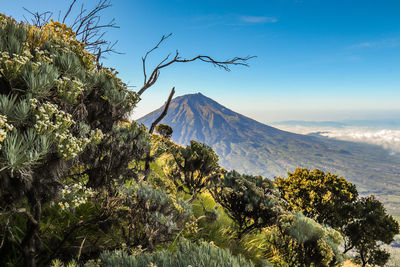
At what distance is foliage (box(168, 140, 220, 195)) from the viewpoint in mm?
6039

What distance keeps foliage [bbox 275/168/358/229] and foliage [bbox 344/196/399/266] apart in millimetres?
589

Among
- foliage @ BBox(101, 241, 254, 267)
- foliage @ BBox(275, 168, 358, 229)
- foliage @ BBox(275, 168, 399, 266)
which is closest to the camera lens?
foliage @ BBox(101, 241, 254, 267)

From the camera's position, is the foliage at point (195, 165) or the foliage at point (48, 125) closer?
the foliage at point (48, 125)

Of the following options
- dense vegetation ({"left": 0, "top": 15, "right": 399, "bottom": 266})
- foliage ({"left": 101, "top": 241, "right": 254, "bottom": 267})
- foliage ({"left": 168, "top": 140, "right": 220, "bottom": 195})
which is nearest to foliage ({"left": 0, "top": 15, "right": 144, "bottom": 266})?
dense vegetation ({"left": 0, "top": 15, "right": 399, "bottom": 266})

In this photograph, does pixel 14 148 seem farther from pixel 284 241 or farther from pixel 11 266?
pixel 284 241

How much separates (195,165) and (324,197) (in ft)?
36.6

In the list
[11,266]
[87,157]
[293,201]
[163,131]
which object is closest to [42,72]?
[87,157]

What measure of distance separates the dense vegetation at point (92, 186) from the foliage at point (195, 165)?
3 centimetres

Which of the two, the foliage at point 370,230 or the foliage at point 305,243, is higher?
the foliage at point 305,243

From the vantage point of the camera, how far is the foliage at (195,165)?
6.04m

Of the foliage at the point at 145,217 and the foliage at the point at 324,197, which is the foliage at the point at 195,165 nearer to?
the foliage at the point at 145,217

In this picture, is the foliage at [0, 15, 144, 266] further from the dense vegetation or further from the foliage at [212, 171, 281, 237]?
the foliage at [212, 171, 281, 237]

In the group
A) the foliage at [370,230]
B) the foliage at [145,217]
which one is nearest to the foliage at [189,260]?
the foliage at [145,217]

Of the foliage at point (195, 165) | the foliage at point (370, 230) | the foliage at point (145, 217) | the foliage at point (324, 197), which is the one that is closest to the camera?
the foliage at point (145, 217)
